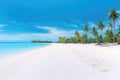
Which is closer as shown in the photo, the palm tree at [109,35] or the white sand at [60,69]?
the white sand at [60,69]

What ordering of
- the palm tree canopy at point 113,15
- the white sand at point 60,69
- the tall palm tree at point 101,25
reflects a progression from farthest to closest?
the tall palm tree at point 101,25
the palm tree canopy at point 113,15
the white sand at point 60,69

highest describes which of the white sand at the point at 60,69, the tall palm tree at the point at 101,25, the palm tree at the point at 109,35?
the tall palm tree at the point at 101,25

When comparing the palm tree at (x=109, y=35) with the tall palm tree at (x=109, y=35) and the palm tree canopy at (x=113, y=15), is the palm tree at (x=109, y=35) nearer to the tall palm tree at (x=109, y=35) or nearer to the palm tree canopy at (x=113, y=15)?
the tall palm tree at (x=109, y=35)

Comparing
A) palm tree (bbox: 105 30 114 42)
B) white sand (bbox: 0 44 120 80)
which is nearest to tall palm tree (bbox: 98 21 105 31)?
palm tree (bbox: 105 30 114 42)

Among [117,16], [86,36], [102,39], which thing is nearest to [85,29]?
[86,36]

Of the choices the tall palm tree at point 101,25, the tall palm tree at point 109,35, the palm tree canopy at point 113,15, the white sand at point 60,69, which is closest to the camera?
the white sand at point 60,69

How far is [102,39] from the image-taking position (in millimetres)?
62438

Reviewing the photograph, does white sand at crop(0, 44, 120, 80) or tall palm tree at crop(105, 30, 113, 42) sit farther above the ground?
tall palm tree at crop(105, 30, 113, 42)

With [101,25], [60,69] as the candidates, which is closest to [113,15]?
[101,25]

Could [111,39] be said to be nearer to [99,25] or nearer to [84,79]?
[99,25]

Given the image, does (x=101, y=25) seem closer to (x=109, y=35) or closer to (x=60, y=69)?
(x=109, y=35)

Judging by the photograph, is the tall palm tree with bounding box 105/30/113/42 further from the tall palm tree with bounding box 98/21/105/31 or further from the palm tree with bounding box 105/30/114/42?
the tall palm tree with bounding box 98/21/105/31

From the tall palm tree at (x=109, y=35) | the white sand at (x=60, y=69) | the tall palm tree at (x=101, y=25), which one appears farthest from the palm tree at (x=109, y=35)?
the white sand at (x=60, y=69)

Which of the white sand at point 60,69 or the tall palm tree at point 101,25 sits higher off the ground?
the tall palm tree at point 101,25
